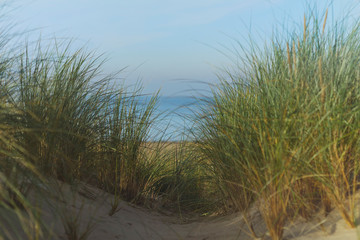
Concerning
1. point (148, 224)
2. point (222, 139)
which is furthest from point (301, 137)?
point (148, 224)

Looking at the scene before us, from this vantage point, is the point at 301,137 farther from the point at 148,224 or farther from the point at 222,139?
the point at 148,224

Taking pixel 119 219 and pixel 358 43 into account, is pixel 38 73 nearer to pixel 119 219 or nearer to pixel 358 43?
pixel 119 219

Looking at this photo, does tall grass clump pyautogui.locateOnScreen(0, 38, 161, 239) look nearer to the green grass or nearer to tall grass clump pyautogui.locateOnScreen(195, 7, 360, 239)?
the green grass

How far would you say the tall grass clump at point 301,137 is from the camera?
5.97 feet

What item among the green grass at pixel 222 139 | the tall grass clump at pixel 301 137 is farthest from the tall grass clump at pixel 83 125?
the tall grass clump at pixel 301 137

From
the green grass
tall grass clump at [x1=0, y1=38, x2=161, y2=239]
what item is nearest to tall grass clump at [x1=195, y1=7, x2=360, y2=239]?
the green grass

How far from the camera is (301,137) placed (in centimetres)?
194

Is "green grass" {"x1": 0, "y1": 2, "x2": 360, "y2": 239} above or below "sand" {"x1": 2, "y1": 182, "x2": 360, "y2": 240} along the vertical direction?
above

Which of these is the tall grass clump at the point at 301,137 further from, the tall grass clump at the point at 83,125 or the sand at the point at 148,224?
the tall grass clump at the point at 83,125

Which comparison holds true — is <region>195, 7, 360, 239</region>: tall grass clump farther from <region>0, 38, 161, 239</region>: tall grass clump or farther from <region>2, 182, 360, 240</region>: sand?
<region>0, 38, 161, 239</region>: tall grass clump

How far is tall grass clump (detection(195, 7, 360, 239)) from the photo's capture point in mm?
1819

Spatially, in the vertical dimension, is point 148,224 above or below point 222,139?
below

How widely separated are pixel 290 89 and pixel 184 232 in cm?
129

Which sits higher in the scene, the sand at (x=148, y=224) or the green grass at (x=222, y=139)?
the green grass at (x=222, y=139)
